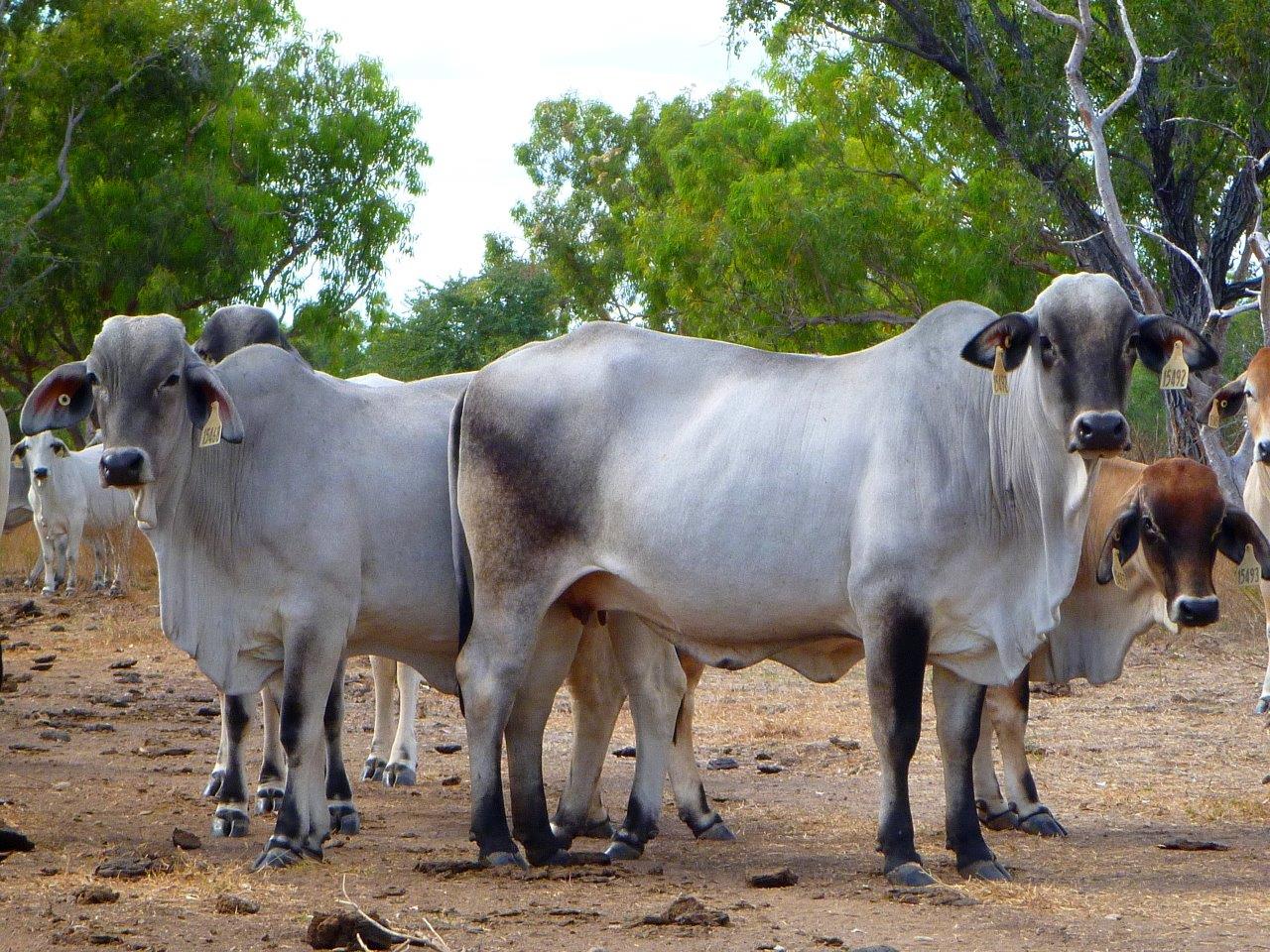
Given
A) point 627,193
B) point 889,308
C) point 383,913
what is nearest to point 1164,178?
point 889,308

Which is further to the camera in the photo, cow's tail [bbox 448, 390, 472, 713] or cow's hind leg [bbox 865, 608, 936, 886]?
cow's tail [bbox 448, 390, 472, 713]

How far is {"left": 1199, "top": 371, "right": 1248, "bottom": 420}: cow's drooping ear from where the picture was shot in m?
10.0

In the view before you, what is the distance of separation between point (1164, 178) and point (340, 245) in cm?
1549

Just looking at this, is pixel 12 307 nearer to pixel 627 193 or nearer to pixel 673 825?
pixel 673 825

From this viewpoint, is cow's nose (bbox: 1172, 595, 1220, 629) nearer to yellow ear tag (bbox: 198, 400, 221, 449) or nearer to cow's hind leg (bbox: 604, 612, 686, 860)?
cow's hind leg (bbox: 604, 612, 686, 860)

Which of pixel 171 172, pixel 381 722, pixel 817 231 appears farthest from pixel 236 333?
pixel 171 172

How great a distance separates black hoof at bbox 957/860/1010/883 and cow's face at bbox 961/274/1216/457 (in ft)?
4.73

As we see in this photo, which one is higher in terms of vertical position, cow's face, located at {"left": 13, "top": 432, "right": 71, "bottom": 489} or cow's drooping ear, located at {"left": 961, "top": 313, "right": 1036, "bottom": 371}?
cow's face, located at {"left": 13, "top": 432, "right": 71, "bottom": 489}

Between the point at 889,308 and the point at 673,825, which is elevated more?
the point at 889,308

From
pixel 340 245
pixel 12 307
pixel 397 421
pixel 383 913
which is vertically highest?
pixel 340 245

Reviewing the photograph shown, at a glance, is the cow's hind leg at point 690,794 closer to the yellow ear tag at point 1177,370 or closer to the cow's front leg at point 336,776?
the cow's front leg at point 336,776

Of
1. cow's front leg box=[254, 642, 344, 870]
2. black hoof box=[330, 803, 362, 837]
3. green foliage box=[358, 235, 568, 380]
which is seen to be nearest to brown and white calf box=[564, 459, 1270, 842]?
black hoof box=[330, 803, 362, 837]

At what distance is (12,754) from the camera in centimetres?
831

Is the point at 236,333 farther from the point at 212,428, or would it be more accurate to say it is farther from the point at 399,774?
the point at 399,774
